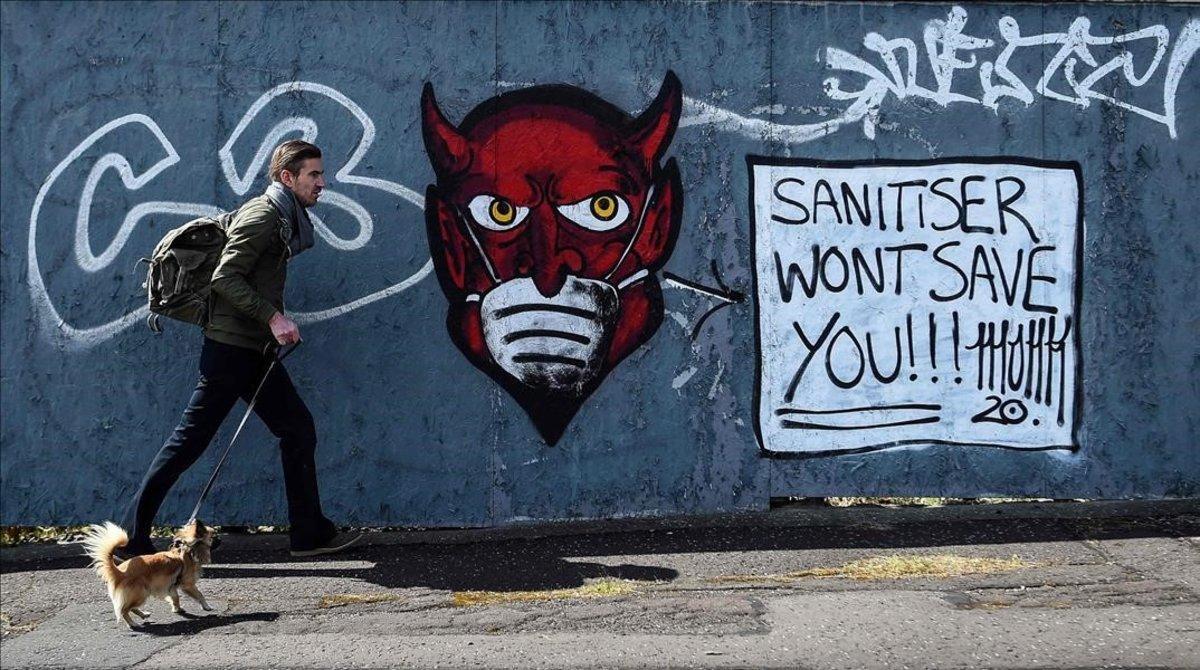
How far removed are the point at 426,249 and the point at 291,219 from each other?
761 mm

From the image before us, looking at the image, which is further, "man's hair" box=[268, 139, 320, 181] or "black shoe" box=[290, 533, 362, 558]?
"black shoe" box=[290, 533, 362, 558]

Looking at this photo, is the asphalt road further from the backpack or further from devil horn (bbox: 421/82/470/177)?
devil horn (bbox: 421/82/470/177)

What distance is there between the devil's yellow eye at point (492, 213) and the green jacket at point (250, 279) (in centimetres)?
99

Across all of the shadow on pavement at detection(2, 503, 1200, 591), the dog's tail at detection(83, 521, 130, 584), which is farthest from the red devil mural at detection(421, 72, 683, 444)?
the dog's tail at detection(83, 521, 130, 584)

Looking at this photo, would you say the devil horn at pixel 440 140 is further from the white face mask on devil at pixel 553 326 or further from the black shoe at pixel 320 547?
the black shoe at pixel 320 547

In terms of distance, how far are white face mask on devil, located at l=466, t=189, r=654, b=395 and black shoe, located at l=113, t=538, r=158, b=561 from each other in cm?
181

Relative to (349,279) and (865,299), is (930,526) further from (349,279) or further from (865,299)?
(349,279)

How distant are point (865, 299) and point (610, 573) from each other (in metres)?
1.91

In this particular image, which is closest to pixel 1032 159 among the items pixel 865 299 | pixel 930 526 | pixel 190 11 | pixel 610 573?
pixel 865 299

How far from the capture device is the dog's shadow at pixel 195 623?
4.67 m

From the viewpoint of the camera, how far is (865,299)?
5957 millimetres

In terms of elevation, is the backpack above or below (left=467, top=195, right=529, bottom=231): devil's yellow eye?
below

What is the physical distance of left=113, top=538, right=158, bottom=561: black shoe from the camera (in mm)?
→ 5309

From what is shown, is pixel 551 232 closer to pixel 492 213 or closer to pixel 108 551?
pixel 492 213
